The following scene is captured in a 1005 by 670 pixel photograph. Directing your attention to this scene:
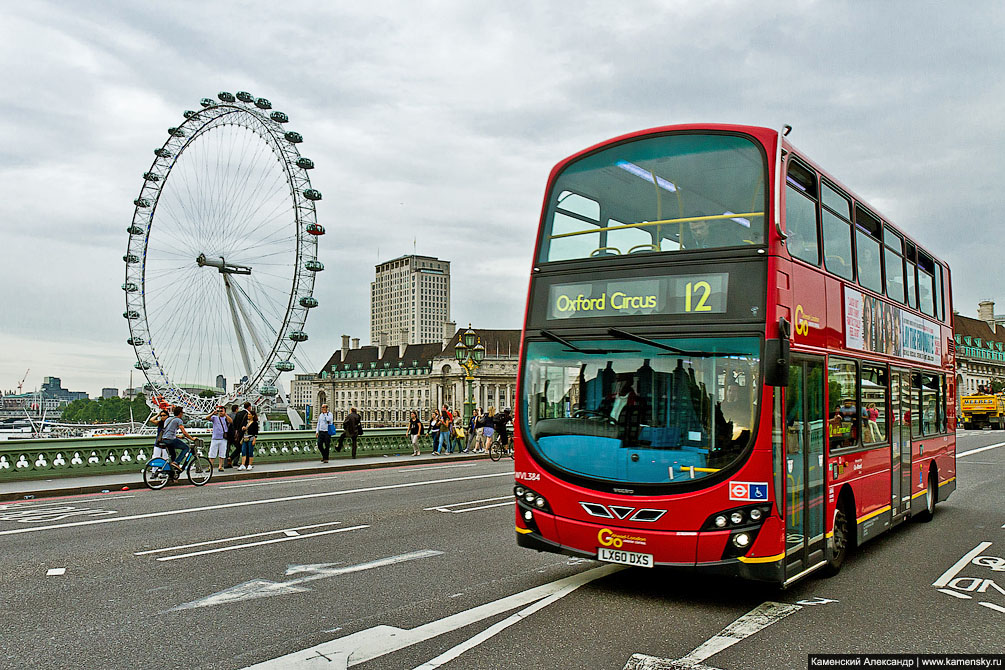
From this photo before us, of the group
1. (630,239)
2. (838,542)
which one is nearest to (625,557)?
(838,542)

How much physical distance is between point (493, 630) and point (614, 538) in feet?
→ 4.79

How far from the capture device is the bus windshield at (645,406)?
7.05 m

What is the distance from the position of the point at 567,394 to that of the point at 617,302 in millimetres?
966

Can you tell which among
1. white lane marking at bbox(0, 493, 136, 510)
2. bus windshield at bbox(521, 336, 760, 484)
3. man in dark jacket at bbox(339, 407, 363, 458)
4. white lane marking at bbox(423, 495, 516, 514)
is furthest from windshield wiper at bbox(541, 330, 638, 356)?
man in dark jacket at bbox(339, 407, 363, 458)

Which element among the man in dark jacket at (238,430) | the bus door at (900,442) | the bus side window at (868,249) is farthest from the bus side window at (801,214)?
the man in dark jacket at (238,430)

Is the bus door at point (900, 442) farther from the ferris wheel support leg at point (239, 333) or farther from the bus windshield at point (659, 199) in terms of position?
the ferris wheel support leg at point (239, 333)

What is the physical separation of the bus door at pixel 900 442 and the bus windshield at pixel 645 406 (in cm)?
457

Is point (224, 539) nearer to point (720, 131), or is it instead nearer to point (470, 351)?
point (720, 131)

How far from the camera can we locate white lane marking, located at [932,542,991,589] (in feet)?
27.4

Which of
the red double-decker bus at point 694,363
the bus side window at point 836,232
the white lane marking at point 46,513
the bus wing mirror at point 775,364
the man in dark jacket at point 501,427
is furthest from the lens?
the man in dark jacket at point 501,427

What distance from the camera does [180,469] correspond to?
60.1 feet

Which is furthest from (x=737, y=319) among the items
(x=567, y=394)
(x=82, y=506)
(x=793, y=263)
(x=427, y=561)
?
(x=82, y=506)

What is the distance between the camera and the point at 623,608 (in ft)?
23.2

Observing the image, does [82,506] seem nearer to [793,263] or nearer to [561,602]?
[561,602]
